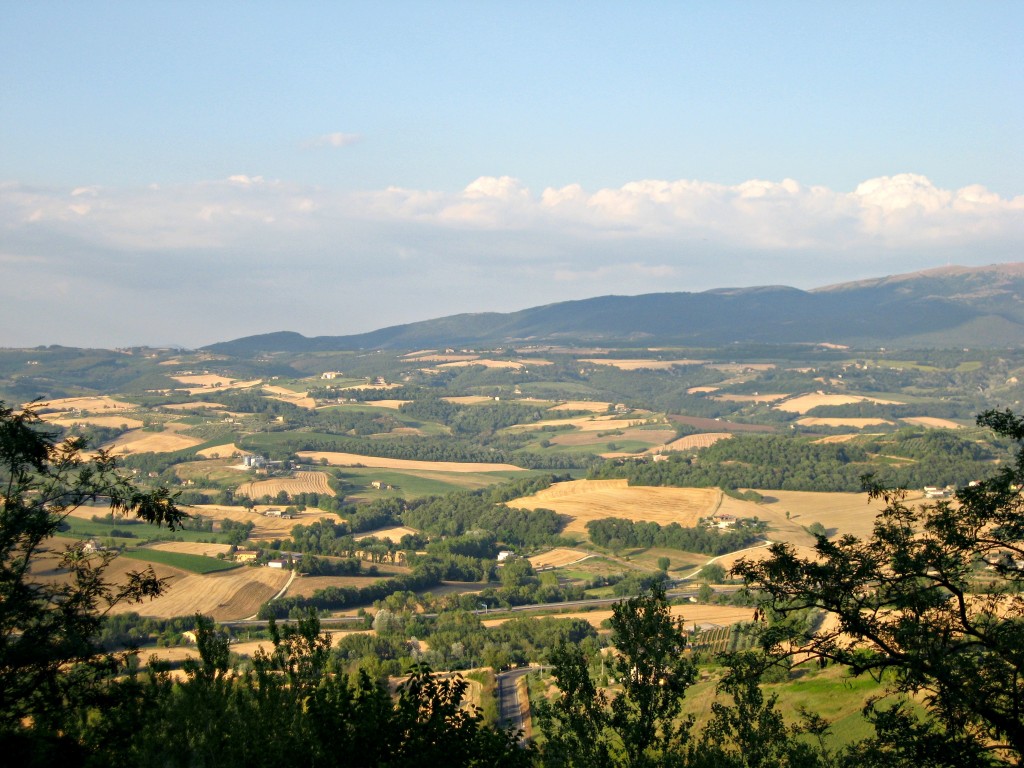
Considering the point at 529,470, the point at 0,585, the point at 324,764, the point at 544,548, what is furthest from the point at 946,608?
the point at 529,470

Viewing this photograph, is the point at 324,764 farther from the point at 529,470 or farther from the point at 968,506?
the point at 529,470

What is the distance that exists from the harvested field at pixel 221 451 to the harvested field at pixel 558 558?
57.9 m

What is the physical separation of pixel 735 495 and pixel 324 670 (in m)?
94.8

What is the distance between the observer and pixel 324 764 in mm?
14742

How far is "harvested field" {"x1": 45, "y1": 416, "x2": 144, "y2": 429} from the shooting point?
148 meters

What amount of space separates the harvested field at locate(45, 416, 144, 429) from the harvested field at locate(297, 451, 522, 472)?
28868mm

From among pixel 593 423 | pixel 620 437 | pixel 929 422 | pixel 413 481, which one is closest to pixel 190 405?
pixel 413 481

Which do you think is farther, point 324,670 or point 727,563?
point 727,563

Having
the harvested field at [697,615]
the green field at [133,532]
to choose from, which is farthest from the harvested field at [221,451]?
the harvested field at [697,615]

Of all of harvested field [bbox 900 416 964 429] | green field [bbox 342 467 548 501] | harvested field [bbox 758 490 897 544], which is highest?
green field [bbox 342 467 548 501]

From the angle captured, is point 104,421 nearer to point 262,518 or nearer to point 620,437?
point 262,518

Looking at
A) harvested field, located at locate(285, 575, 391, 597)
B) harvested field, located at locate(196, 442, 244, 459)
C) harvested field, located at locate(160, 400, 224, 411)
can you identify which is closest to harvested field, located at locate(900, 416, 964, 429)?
harvested field, located at locate(196, 442, 244, 459)

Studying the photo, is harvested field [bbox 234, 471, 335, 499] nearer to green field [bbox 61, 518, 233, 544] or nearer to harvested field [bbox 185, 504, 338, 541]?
harvested field [bbox 185, 504, 338, 541]

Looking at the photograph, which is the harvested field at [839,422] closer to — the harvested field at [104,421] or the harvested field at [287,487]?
the harvested field at [287,487]
